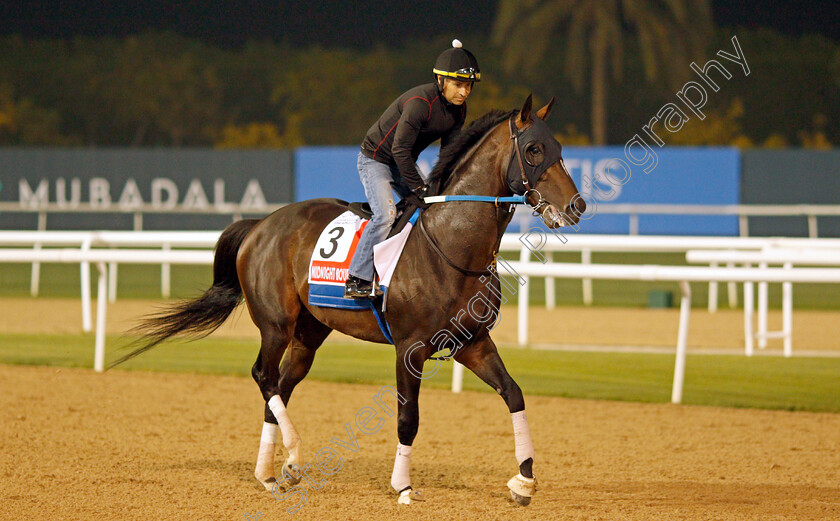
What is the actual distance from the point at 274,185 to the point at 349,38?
2087 centimetres

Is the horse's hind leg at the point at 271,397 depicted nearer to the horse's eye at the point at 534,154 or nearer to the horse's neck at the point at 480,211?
the horse's neck at the point at 480,211

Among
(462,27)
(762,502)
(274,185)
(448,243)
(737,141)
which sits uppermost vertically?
(462,27)

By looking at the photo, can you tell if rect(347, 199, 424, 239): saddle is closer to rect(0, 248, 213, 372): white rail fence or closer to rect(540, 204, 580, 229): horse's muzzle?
rect(540, 204, 580, 229): horse's muzzle

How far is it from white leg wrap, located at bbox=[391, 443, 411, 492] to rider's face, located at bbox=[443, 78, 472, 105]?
166 centimetres

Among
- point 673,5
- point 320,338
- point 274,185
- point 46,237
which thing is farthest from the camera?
point 673,5

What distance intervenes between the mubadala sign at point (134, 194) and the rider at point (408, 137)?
16.6 m

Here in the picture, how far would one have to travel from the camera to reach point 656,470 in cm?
514

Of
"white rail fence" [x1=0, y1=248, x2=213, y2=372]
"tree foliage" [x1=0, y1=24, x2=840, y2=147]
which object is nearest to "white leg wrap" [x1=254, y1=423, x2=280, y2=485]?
"white rail fence" [x1=0, y1=248, x2=213, y2=372]

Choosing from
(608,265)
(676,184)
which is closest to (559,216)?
(608,265)

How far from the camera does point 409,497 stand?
4.44m

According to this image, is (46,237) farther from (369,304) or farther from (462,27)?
(462,27)

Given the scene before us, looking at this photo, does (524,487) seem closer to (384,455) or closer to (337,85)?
(384,455)

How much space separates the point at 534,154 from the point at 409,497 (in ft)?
5.39

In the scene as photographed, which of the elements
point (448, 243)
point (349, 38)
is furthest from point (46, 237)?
point (349, 38)
